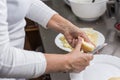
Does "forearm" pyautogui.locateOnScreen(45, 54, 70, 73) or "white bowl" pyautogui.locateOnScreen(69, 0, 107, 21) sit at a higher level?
"forearm" pyautogui.locateOnScreen(45, 54, 70, 73)

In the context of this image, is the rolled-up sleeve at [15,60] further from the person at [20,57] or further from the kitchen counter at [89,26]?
the kitchen counter at [89,26]

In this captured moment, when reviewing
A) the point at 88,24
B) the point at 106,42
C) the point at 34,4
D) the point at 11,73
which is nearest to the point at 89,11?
the point at 88,24

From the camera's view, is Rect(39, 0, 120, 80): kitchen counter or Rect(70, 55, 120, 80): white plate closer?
Rect(70, 55, 120, 80): white plate

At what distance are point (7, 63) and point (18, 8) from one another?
0.18 m

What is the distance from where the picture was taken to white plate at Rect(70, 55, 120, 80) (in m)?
0.79

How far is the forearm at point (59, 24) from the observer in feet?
2.98

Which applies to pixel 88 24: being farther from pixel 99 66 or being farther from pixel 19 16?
pixel 19 16

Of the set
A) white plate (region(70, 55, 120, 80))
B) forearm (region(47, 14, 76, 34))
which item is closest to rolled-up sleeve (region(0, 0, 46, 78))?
white plate (region(70, 55, 120, 80))

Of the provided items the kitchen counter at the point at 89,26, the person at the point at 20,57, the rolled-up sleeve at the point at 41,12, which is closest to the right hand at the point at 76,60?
the person at the point at 20,57

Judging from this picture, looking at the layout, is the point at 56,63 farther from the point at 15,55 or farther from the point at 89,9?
the point at 89,9

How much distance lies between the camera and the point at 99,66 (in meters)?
0.84

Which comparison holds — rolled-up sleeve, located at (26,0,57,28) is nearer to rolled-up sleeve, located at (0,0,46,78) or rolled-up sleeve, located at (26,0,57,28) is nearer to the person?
the person

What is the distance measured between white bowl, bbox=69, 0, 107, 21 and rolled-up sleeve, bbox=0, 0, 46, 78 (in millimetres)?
524

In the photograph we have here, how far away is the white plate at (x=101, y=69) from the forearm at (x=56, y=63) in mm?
111
